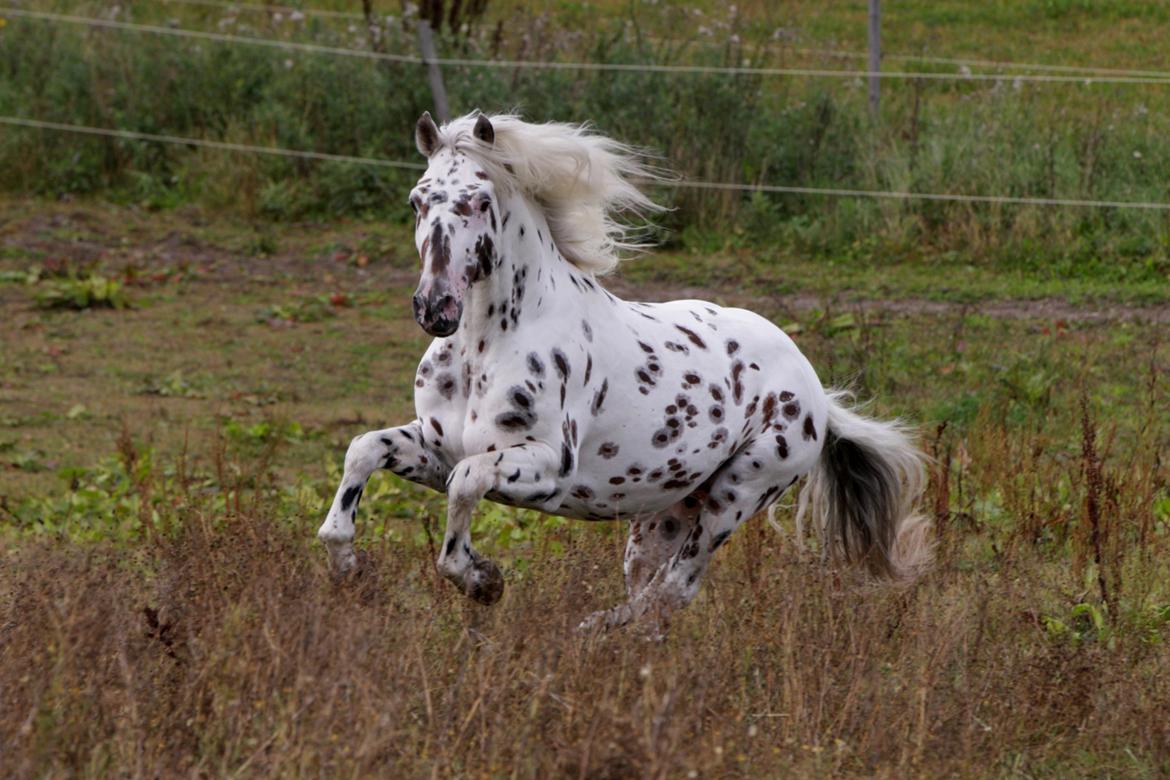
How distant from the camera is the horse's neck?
4.91 meters

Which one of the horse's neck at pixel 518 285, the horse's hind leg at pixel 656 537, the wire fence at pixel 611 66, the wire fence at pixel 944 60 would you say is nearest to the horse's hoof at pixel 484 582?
the horse's neck at pixel 518 285

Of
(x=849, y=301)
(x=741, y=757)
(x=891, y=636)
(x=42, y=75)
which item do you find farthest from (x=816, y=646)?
(x=42, y=75)

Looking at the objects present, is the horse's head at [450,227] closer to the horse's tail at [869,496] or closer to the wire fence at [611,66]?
the horse's tail at [869,496]

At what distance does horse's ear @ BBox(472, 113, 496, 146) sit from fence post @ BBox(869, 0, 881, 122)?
9.12 meters

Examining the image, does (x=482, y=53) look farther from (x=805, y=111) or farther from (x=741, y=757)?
(x=741, y=757)

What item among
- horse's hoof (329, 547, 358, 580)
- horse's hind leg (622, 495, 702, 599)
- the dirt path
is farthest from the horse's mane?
the dirt path

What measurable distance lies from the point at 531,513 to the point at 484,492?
2971mm

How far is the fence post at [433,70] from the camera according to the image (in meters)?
13.8

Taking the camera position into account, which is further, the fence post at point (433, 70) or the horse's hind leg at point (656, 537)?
the fence post at point (433, 70)

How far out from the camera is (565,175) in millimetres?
5180

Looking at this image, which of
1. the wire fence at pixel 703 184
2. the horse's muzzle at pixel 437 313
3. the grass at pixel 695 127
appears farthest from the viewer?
the grass at pixel 695 127

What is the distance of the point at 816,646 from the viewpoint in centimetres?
496

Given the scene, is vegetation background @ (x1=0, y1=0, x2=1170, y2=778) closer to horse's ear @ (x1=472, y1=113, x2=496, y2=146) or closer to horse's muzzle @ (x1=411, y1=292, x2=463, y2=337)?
horse's muzzle @ (x1=411, y1=292, x2=463, y2=337)

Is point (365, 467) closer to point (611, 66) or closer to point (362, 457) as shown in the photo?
point (362, 457)
